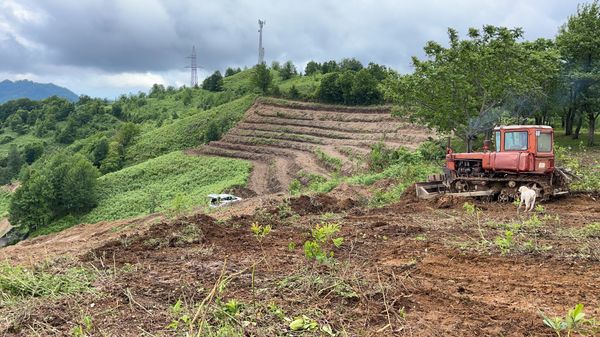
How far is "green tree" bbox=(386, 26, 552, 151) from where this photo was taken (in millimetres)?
20594

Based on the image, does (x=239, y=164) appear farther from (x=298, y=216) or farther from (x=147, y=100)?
(x=147, y=100)

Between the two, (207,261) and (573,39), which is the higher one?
(573,39)

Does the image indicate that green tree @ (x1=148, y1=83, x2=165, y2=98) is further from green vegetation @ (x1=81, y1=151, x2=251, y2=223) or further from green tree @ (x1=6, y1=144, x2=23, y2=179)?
green vegetation @ (x1=81, y1=151, x2=251, y2=223)

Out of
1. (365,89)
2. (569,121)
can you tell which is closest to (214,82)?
(365,89)

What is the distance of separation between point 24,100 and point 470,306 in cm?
14337

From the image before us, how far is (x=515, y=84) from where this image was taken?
20359mm

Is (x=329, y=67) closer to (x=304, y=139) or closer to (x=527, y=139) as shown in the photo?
(x=304, y=139)

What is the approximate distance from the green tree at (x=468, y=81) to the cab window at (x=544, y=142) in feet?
32.7

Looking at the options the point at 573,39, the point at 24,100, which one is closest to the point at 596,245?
the point at 573,39

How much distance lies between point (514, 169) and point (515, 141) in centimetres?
76

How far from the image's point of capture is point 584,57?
87.5 feet

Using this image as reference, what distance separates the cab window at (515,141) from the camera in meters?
11.5

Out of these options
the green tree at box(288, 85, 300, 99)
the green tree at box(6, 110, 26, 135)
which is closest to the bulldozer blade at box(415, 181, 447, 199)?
the green tree at box(288, 85, 300, 99)

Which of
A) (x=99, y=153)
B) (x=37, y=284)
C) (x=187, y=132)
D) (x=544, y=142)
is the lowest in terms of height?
(x=99, y=153)
